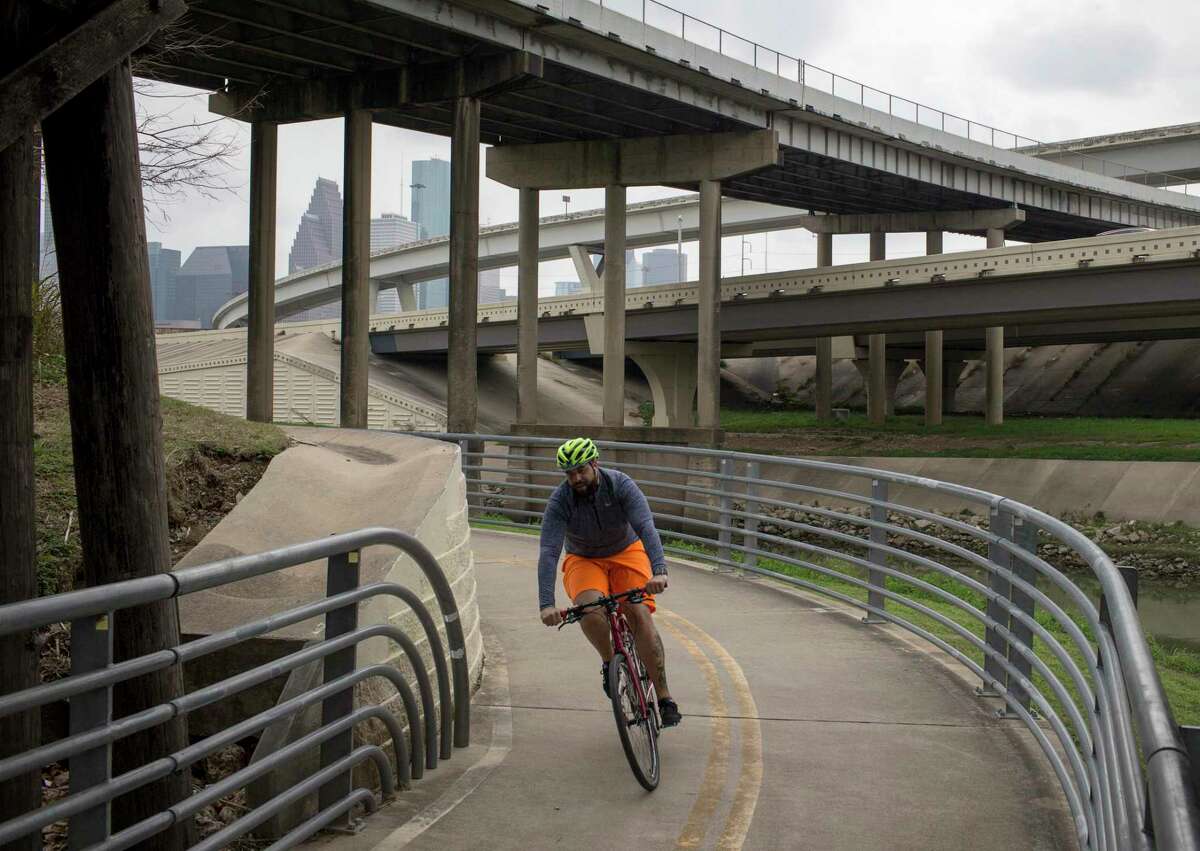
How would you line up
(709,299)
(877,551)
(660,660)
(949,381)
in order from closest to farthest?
1. (660,660)
2. (877,551)
3. (709,299)
4. (949,381)

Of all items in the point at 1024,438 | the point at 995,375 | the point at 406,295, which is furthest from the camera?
the point at 406,295

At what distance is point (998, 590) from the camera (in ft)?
29.0

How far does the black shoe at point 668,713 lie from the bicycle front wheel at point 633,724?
29 cm

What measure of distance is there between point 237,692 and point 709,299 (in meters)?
42.3

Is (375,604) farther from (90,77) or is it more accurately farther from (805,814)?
(90,77)

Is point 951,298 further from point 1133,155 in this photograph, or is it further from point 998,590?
point 998,590

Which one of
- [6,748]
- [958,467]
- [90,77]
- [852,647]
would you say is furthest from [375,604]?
[958,467]

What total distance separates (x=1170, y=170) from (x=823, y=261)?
661 inches

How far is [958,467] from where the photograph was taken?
39.8 m

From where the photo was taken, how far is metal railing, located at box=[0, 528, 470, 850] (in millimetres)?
4023

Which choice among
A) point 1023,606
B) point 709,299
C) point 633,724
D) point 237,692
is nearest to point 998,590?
point 1023,606

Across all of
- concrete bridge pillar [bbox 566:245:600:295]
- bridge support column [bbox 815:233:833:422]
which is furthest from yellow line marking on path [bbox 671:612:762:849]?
concrete bridge pillar [bbox 566:245:600:295]

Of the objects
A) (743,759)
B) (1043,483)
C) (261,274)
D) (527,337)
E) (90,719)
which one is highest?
(261,274)

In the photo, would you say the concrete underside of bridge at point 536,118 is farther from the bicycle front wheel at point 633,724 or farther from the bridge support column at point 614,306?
the bicycle front wheel at point 633,724
